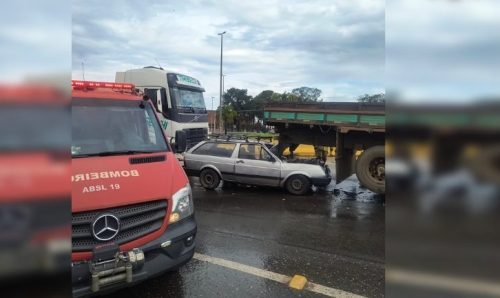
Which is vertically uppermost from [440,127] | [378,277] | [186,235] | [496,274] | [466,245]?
[440,127]

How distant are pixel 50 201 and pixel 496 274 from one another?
1.20m

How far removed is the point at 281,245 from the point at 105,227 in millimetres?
2713

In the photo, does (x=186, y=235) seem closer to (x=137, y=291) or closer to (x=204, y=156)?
(x=137, y=291)

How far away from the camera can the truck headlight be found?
3.47 meters

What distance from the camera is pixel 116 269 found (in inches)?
113

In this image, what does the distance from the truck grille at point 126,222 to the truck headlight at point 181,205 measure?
0.32 ft

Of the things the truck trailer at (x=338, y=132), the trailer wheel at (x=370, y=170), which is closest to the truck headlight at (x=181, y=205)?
the truck trailer at (x=338, y=132)

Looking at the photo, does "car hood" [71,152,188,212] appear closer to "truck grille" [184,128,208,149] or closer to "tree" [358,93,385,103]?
"tree" [358,93,385,103]

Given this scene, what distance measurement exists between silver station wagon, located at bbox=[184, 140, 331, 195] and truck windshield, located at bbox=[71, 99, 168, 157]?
4.48 m

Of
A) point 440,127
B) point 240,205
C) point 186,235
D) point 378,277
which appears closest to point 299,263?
point 378,277

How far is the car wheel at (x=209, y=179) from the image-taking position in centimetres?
911

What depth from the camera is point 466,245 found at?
39.0 inches

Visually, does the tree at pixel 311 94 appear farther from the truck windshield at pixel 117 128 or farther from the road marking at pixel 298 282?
the road marking at pixel 298 282

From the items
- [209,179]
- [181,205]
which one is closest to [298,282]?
[181,205]
